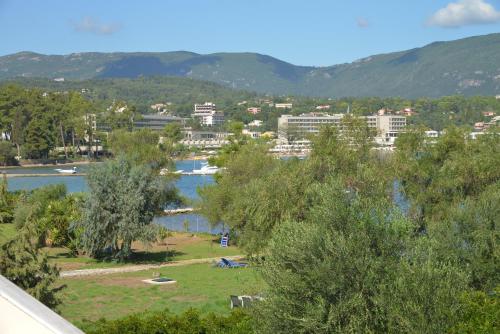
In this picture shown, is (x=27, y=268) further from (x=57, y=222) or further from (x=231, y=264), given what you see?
(x=57, y=222)

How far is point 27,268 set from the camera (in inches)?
464

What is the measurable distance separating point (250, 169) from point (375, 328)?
79.8 ft

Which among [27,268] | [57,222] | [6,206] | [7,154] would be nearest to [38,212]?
[57,222]

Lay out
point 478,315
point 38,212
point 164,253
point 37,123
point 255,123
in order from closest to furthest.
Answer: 1. point 478,315
2. point 164,253
3. point 38,212
4. point 37,123
5. point 255,123

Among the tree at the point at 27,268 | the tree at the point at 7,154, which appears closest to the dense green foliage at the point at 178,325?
the tree at the point at 27,268

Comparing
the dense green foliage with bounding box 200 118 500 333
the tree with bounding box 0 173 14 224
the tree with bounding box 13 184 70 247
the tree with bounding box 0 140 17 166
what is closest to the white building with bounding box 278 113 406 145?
the tree with bounding box 0 140 17 166

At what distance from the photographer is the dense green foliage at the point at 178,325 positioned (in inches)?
424

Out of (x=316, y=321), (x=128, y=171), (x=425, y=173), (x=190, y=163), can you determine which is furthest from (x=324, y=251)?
(x=190, y=163)

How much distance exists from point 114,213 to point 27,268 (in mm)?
11848

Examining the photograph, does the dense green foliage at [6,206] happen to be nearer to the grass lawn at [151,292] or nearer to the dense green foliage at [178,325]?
the grass lawn at [151,292]

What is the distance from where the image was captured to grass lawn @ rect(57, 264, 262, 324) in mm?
15445

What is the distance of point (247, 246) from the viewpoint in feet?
73.3

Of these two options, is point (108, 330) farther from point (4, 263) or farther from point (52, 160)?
point (52, 160)

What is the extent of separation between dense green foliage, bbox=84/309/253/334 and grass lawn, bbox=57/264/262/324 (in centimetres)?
146
